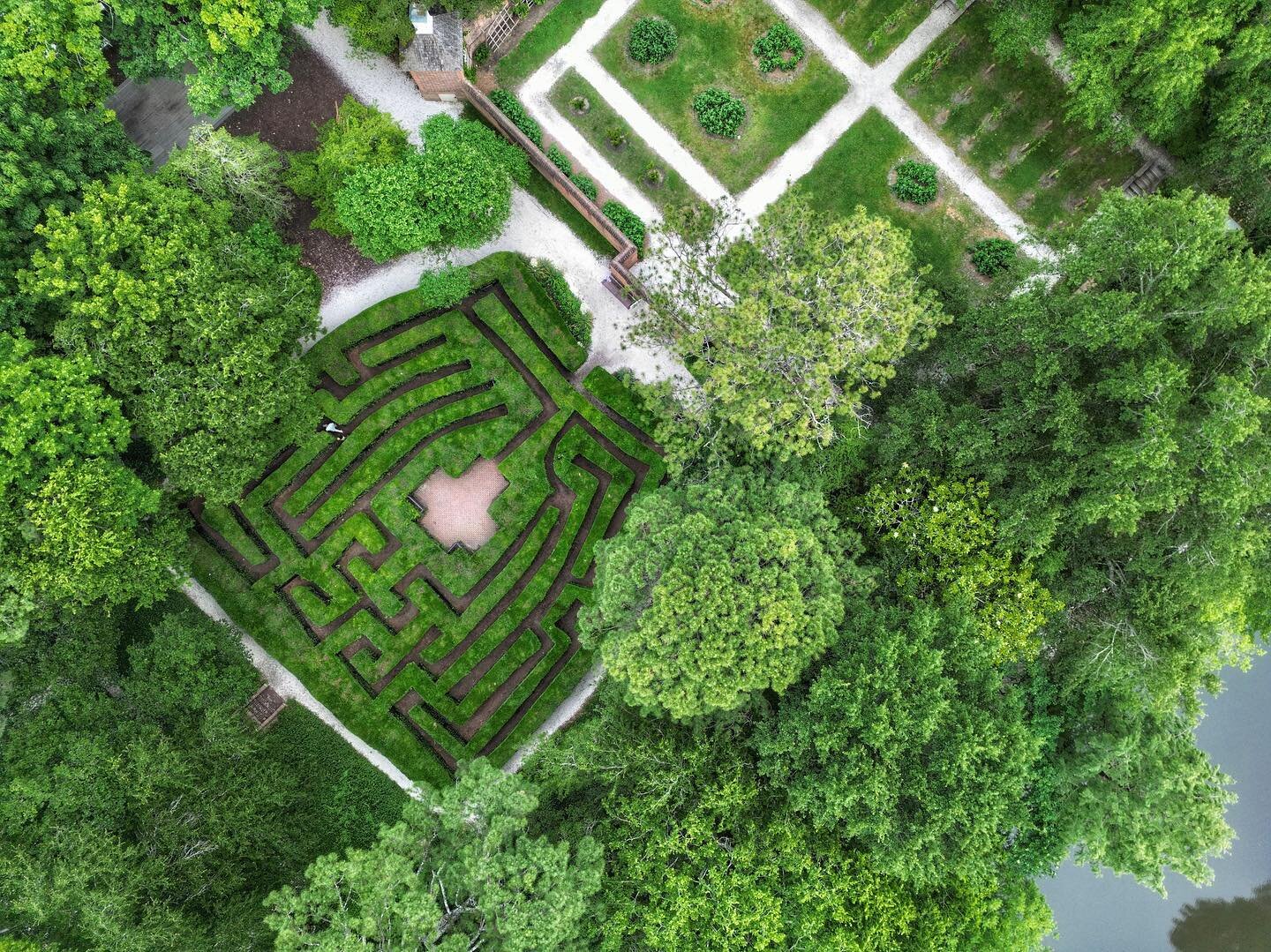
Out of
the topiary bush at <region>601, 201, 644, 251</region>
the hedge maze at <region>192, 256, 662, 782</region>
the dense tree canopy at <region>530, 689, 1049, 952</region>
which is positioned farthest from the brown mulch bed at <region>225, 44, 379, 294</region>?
the dense tree canopy at <region>530, 689, 1049, 952</region>

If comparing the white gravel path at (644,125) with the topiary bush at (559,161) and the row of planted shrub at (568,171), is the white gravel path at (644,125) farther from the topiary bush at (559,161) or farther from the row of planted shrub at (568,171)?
the topiary bush at (559,161)

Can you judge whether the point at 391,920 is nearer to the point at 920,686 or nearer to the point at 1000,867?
the point at 920,686

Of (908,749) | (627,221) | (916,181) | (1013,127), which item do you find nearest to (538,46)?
(627,221)

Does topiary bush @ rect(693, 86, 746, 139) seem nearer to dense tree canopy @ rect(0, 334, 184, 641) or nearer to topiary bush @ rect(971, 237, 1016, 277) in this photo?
topiary bush @ rect(971, 237, 1016, 277)

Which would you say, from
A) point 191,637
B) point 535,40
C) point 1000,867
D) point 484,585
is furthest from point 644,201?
point 1000,867

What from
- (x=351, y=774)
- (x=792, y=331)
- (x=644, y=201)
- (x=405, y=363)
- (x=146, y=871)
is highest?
(x=644, y=201)

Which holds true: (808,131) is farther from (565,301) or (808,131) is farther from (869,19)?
(565,301)
